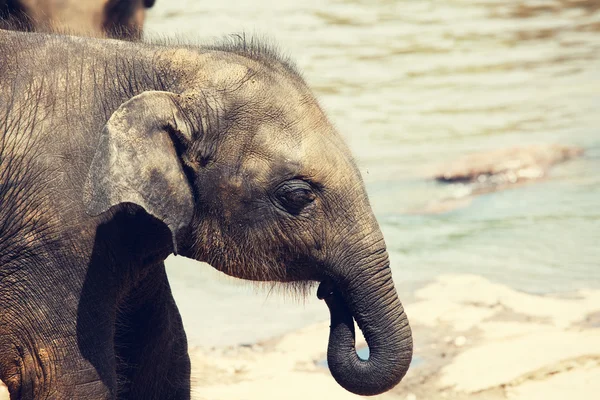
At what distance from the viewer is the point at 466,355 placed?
20.6 feet

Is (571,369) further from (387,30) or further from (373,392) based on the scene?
(387,30)

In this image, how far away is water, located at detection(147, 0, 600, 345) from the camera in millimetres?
7766

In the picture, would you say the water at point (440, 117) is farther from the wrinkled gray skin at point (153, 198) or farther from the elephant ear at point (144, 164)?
the elephant ear at point (144, 164)

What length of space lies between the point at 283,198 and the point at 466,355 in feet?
7.25

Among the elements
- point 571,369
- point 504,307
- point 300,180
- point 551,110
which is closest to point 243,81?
point 300,180

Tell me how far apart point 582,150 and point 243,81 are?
21.4 ft

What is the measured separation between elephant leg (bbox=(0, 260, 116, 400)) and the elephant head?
43 cm

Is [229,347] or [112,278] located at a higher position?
[112,278]

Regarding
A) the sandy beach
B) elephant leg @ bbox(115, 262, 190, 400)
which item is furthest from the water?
elephant leg @ bbox(115, 262, 190, 400)

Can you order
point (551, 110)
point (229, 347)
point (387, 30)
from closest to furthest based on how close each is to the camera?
1. point (229, 347)
2. point (551, 110)
3. point (387, 30)

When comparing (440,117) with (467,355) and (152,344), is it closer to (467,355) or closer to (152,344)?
(467,355)

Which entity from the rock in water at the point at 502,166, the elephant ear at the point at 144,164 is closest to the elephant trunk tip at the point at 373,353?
the elephant ear at the point at 144,164

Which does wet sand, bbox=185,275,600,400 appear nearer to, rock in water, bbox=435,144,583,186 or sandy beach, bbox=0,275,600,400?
sandy beach, bbox=0,275,600,400

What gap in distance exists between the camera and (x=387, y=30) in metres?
15.7
